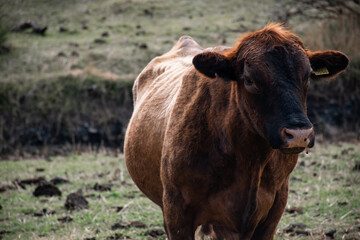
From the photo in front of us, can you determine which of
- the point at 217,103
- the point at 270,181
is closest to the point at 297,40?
the point at 217,103

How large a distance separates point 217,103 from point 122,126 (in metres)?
9.92

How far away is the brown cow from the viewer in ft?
12.0

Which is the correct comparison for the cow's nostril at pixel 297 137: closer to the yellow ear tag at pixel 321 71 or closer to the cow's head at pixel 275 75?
the cow's head at pixel 275 75

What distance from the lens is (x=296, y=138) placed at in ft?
10.8

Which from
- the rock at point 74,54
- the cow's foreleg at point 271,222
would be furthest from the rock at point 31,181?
the rock at point 74,54

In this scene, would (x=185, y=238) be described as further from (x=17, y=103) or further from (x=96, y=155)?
(x=17, y=103)

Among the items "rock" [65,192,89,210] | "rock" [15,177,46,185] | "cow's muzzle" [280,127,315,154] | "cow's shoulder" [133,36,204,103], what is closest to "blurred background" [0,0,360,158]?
"rock" [15,177,46,185]

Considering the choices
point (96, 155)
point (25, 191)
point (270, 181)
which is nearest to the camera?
point (270, 181)

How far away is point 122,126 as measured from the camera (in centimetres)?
1395

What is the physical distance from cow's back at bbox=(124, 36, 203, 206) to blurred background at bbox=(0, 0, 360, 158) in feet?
20.3

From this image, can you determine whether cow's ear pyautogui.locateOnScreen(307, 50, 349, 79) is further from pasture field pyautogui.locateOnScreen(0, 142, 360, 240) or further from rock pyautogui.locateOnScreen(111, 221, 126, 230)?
rock pyautogui.locateOnScreen(111, 221, 126, 230)

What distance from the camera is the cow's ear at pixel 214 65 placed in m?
3.94

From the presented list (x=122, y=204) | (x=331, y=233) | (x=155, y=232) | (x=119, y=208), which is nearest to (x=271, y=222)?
(x=331, y=233)

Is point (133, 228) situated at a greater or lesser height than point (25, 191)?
greater
